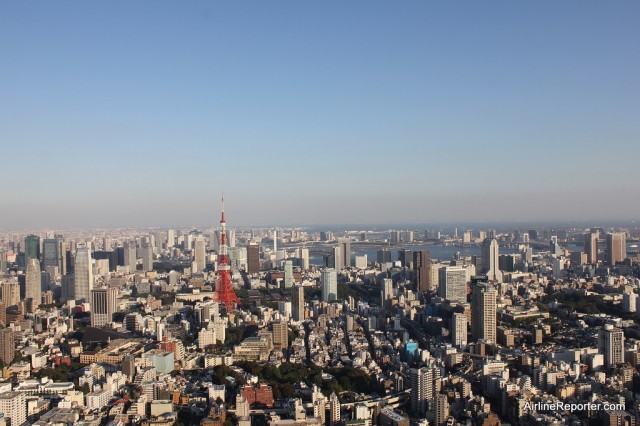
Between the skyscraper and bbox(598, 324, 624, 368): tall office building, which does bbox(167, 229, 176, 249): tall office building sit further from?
bbox(598, 324, 624, 368): tall office building

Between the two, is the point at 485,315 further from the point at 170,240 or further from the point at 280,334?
the point at 170,240

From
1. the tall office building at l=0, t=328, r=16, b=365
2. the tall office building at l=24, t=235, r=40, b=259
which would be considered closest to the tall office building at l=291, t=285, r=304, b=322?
the tall office building at l=0, t=328, r=16, b=365

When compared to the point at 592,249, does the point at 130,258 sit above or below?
below

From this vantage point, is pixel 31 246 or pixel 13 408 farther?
pixel 31 246

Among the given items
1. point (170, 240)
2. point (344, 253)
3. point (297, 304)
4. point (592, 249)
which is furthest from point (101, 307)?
point (170, 240)

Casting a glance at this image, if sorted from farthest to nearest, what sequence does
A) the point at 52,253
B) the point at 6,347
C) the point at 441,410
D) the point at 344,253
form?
1. the point at 344,253
2. the point at 52,253
3. the point at 6,347
4. the point at 441,410

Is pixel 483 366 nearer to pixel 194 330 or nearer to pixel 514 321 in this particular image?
pixel 514 321

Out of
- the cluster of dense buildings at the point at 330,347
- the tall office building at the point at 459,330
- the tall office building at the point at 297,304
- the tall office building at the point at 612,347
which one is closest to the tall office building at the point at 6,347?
the cluster of dense buildings at the point at 330,347
